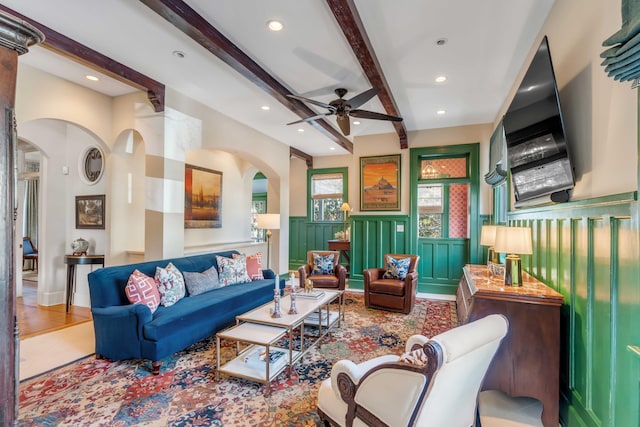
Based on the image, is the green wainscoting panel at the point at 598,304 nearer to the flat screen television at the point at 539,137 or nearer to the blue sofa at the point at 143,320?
the flat screen television at the point at 539,137

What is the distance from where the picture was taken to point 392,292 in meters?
4.51

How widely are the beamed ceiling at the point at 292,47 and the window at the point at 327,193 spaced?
346cm

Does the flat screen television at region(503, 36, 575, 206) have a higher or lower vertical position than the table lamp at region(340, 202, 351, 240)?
higher

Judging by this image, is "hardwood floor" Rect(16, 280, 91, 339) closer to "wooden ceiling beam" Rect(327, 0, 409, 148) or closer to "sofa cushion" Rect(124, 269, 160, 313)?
"sofa cushion" Rect(124, 269, 160, 313)

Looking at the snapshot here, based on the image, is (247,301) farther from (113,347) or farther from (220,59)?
(220,59)

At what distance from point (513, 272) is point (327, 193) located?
5765mm

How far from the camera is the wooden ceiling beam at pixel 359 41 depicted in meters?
2.25

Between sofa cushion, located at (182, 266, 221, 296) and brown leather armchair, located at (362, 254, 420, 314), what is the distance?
7.44 ft

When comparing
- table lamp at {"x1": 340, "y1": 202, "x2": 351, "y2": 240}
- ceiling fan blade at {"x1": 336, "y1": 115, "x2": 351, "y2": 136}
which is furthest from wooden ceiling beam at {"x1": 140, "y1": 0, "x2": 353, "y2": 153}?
table lamp at {"x1": 340, "y1": 202, "x2": 351, "y2": 240}

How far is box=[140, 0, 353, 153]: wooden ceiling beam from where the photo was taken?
232 cm

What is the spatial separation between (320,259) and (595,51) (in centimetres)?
432

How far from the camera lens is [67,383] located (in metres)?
2.52

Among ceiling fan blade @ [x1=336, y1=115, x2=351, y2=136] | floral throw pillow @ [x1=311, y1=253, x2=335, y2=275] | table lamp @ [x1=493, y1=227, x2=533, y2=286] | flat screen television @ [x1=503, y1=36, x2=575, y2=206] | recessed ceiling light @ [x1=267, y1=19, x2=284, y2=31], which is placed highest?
recessed ceiling light @ [x1=267, y1=19, x2=284, y2=31]

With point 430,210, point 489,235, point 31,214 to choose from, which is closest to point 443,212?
point 430,210
